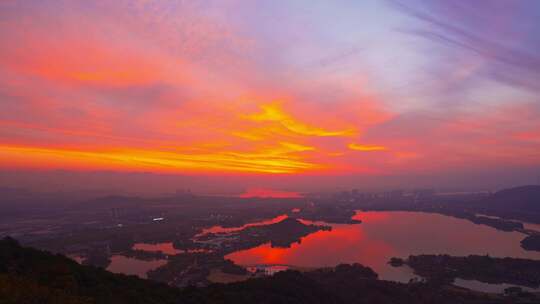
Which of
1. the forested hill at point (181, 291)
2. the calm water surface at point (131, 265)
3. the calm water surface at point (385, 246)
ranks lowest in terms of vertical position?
the calm water surface at point (131, 265)

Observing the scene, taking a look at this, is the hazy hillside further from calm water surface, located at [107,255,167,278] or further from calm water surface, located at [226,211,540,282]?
calm water surface, located at [107,255,167,278]

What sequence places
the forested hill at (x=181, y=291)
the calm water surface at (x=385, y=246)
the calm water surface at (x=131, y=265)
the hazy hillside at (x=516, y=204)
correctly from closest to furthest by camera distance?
the forested hill at (x=181, y=291) < the calm water surface at (x=131, y=265) < the calm water surface at (x=385, y=246) < the hazy hillside at (x=516, y=204)

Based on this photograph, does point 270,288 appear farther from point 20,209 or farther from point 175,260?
point 20,209

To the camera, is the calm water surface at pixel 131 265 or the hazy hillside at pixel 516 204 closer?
the calm water surface at pixel 131 265

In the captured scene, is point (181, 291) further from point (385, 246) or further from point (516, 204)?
point (516, 204)

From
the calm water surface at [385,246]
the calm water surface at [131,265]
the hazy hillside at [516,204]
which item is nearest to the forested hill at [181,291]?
the calm water surface at [385,246]

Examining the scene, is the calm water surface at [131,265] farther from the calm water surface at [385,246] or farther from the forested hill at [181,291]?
the forested hill at [181,291]
